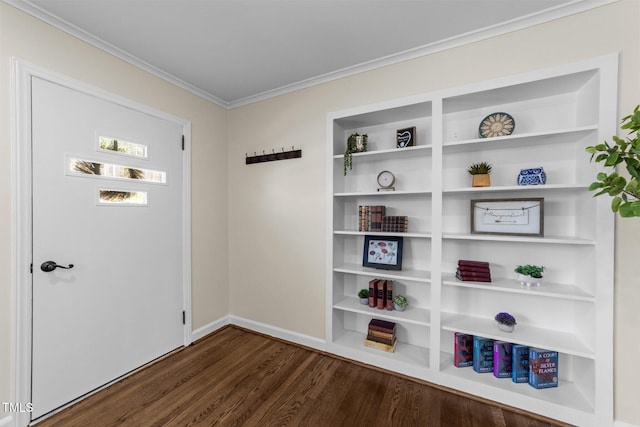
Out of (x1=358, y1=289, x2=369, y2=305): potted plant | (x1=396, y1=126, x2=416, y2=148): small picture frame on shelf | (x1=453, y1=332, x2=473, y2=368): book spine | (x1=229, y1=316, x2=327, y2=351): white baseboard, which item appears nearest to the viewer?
(x1=453, y1=332, x2=473, y2=368): book spine

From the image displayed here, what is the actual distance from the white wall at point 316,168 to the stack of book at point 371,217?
388 mm

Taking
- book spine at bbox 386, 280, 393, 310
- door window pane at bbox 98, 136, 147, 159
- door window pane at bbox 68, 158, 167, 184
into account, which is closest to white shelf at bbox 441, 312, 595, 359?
book spine at bbox 386, 280, 393, 310

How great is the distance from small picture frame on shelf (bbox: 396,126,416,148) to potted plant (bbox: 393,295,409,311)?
4.29 ft

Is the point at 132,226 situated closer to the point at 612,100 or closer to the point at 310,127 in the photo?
the point at 310,127

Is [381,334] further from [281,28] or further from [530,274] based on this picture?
[281,28]

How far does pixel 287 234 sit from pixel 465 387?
6.36 ft

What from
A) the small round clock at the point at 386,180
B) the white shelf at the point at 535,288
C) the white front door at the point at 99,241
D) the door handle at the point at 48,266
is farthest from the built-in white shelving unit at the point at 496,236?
the door handle at the point at 48,266

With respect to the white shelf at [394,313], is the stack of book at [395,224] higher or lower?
higher

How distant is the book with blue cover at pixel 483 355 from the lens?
1996mm

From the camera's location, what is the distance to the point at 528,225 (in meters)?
1.86

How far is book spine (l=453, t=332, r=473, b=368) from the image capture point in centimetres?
205

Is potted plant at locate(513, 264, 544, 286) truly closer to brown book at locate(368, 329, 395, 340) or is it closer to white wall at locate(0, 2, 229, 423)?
brown book at locate(368, 329, 395, 340)

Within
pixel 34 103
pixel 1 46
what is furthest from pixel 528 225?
pixel 1 46

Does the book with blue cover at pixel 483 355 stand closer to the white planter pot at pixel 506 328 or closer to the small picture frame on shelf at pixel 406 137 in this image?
the white planter pot at pixel 506 328
